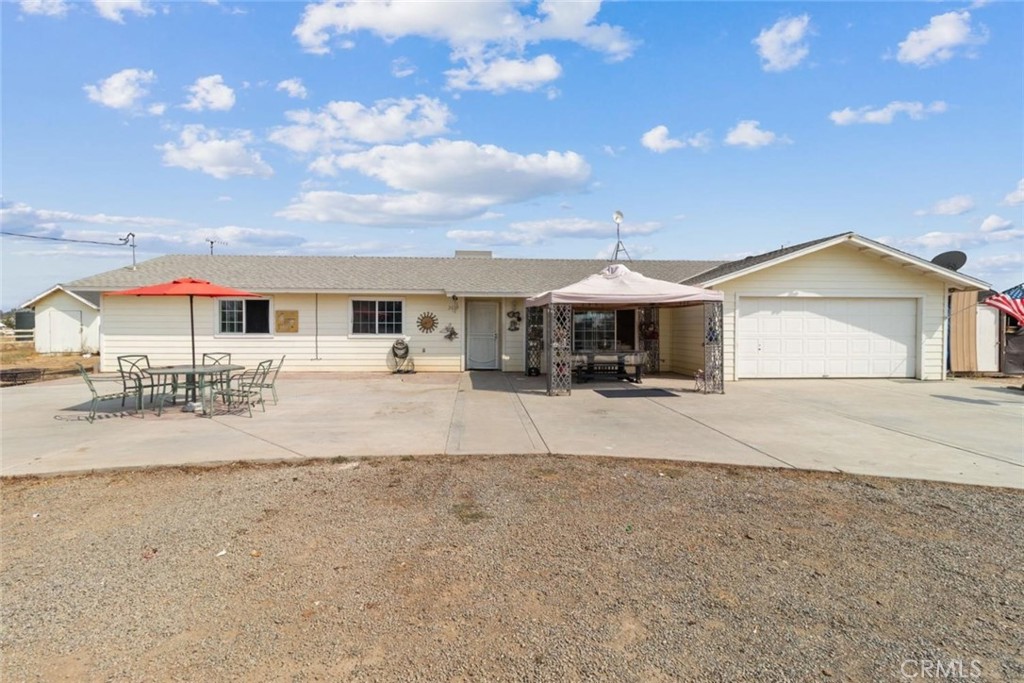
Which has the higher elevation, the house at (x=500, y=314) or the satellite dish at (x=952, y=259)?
the satellite dish at (x=952, y=259)

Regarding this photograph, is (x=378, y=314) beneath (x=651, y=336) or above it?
above

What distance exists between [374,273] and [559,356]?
7.74 meters

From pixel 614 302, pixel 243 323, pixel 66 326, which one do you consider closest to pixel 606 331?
pixel 614 302

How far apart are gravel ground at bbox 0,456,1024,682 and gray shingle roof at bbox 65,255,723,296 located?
1058 cm

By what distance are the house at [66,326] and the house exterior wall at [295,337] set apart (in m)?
13.5

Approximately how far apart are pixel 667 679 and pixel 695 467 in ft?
11.9

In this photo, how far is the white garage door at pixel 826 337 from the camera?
13.7 m

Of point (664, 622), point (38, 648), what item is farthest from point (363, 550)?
point (664, 622)

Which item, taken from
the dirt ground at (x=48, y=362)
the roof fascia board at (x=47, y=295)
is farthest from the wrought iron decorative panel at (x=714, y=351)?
the roof fascia board at (x=47, y=295)

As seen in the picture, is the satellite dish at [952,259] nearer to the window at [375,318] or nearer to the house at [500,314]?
the house at [500,314]

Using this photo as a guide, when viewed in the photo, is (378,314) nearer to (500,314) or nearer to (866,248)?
(500,314)

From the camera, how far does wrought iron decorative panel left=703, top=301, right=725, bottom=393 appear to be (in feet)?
37.8

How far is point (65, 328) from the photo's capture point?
2588 centimetres

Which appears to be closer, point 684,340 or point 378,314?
point 684,340
